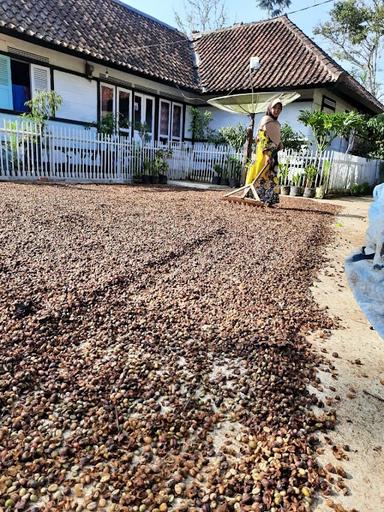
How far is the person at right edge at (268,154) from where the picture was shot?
651cm

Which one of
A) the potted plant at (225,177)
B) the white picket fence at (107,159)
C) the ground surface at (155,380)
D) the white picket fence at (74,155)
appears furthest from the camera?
the potted plant at (225,177)

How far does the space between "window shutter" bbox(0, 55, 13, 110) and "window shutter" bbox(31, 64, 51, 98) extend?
2.08 feet

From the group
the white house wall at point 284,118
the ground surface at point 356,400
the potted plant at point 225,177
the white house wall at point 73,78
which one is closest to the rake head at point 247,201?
the ground surface at point 356,400

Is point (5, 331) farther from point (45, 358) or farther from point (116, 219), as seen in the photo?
point (116, 219)

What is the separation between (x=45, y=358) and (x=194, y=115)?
14.9 metres

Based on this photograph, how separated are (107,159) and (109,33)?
5.73 m

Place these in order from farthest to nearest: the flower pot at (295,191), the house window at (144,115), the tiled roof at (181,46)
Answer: the house window at (144,115)
the tiled roof at (181,46)
the flower pot at (295,191)

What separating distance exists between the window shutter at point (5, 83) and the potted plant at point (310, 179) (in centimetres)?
857

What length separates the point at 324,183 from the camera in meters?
10.5

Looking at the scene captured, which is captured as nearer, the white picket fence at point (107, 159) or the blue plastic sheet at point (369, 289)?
the blue plastic sheet at point (369, 289)

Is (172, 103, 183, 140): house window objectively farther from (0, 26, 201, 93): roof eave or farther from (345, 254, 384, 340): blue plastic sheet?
(345, 254, 384, 340): blue plastic sheet

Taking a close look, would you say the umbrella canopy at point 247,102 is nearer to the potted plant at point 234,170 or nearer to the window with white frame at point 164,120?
the potted plant at point 234,170

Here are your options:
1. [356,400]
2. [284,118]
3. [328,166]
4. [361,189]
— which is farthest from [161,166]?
[356,400]

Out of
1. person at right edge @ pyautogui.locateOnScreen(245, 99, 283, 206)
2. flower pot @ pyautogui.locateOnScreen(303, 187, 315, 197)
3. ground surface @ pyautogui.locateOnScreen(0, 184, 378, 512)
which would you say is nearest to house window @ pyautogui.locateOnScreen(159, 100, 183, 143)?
flower pot @ pyautogui.locateOnScreen(303, 187, 315, 197)
